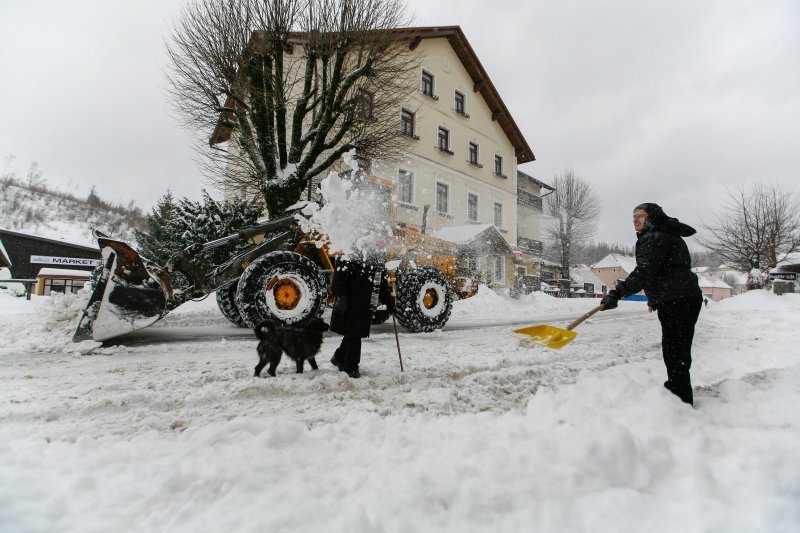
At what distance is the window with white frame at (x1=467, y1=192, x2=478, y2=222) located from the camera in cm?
2261

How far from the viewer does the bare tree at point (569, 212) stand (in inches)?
1378

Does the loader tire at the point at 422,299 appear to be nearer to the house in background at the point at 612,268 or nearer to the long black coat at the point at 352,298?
the long black coat at the point at 352,298

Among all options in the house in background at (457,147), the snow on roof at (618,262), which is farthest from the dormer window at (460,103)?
the snow on roof at (618,262)

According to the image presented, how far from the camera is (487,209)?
78.1ft

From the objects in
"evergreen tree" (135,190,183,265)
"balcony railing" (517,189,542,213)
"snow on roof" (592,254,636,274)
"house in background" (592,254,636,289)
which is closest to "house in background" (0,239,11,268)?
"evergreen tree" (135,190,183,265)

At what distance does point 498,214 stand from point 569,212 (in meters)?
13.9

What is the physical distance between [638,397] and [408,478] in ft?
6.47

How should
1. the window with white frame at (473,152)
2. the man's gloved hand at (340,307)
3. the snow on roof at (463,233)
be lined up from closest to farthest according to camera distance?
the man's gloved hand at (340,307)
the snow on roof at (463,233)
the window with white frame at (473,152)

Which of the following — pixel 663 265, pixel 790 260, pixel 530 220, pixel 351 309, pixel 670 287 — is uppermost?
pixel 530 220

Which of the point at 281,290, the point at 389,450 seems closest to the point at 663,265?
the point at 389,450

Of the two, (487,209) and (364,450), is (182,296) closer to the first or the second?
(364,450)

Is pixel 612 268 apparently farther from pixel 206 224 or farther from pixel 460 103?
pixel 206 224

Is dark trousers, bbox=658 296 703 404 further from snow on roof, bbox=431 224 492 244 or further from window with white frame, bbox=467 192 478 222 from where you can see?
window with white frame, bbox=467 192 478 222

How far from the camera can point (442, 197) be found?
2123cm
